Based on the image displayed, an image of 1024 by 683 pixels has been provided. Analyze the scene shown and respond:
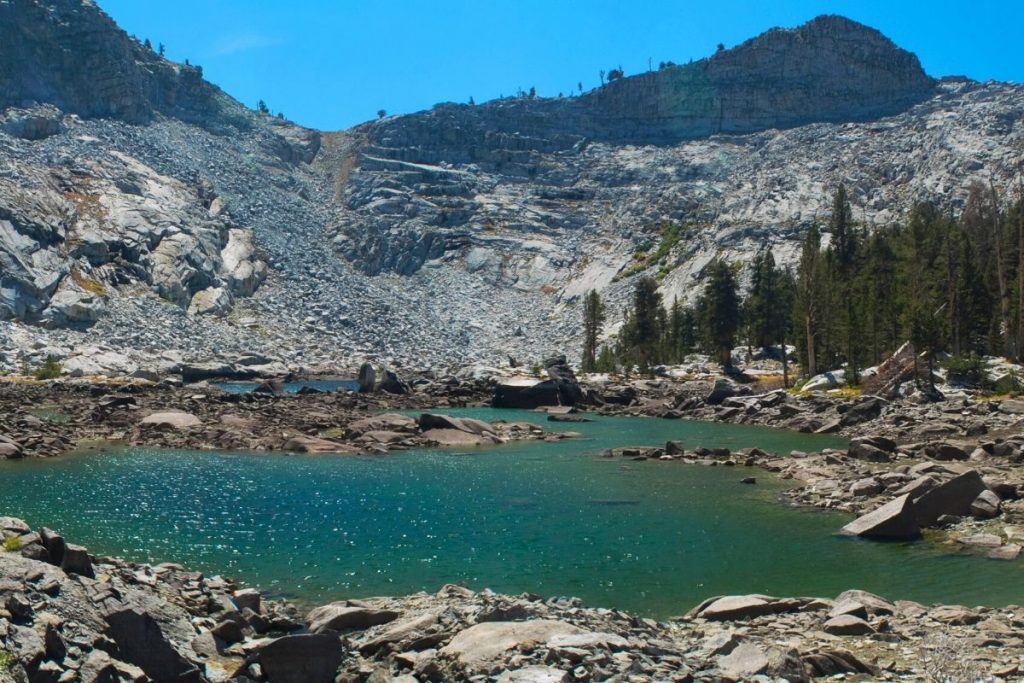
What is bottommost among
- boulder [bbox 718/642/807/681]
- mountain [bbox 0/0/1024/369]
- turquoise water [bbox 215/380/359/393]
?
boulder [bbox 718/642/807/681]

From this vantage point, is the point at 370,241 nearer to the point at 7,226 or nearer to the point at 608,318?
the point at 608,318

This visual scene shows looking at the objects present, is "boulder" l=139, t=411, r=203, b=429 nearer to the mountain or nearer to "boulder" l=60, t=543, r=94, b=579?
"boulder" l=60, t=543, r=94, b=579

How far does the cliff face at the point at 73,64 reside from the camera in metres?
158

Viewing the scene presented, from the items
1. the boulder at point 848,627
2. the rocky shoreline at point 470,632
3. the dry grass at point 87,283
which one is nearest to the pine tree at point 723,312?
the rocky shoreline at point 470,632

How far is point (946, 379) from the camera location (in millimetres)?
61469

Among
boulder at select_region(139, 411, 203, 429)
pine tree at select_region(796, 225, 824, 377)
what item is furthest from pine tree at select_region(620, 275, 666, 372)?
boulder at select_region(139, 411, 203, 429)

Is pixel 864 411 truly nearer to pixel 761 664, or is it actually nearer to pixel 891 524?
pixel 891 524

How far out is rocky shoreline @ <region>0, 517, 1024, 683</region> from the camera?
1195cm

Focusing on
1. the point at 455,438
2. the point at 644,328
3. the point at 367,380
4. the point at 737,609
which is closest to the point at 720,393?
the point at 455,438

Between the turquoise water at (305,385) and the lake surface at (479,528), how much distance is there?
144ft

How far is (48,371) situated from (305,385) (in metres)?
25.3

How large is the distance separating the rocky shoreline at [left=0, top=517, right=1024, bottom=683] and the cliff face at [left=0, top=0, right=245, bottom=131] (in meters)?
164

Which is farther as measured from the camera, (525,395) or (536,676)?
(525,395)

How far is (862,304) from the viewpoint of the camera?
8269cm
